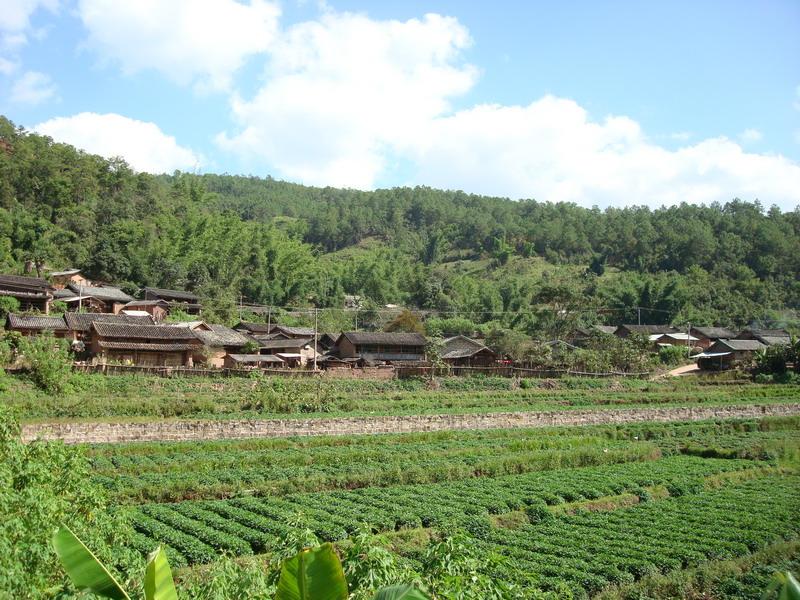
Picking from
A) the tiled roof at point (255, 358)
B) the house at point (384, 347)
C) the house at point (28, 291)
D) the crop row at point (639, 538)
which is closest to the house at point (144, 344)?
the tiled roof at point (255, 358)

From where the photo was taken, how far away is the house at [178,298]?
2692 inches

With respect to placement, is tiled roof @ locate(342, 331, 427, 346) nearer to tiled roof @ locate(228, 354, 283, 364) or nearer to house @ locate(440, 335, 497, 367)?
house @ locate(440, 335, 497, 367)

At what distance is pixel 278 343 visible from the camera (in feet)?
207

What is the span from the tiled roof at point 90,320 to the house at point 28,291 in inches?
229

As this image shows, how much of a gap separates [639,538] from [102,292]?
5857 cm

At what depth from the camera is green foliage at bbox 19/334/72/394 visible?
4075cm

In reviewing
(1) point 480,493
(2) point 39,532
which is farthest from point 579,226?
(2) point 39,532

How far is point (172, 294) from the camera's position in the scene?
68812mm

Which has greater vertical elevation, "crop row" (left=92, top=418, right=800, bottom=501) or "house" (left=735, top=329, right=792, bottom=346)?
"house" (left=735, top=329, right=792, bottom=346)

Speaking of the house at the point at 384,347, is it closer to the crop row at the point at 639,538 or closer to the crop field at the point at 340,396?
the crop field at the point at 340,396

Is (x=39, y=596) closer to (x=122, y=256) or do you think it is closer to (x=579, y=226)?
(x=122, y=256)

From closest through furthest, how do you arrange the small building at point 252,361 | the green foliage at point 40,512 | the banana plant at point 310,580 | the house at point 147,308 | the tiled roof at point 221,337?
the banana plant at point 310,580 < the green foliage at point 40,512 < the tiled roof at point 221,337 < the small building at point 252,361 < the house at point 147,308

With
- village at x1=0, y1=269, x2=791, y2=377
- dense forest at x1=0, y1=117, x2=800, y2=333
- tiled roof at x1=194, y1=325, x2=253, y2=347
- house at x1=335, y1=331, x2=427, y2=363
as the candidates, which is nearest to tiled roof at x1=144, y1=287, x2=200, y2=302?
village at x1=0, y1=269, x2=791, y2=377

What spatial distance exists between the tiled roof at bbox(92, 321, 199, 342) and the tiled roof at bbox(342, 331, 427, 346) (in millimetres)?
15680
